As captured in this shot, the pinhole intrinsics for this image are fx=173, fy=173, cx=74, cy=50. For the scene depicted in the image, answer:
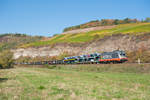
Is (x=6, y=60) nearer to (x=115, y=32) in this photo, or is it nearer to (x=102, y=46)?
(x=102, y=46)

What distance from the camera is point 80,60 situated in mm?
53062

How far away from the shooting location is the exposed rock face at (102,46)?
178ft

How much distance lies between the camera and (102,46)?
6569cm

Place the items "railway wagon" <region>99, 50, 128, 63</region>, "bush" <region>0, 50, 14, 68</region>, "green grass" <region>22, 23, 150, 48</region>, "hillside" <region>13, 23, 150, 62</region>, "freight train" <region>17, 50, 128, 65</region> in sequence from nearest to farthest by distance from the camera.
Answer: "railway wagon" <region>99, 50, 128, 63</region>, "freight train" <region>17, 50, 128, 65</region>, "hillside" <region>13, 23, 150, 62</region>, "bush" <region>0, 50, 14, 68</region>, "green grass" <region>22, 23, 150, 48</region>

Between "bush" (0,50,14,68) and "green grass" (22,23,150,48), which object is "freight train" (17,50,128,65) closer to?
"bush" (0,50,14,68)

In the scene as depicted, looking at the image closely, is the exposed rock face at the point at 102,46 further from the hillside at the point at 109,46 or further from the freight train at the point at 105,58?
the freight train at the point at 105,58

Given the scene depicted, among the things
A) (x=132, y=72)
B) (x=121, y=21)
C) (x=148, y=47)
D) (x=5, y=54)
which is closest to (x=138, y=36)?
(x=148, y=47)

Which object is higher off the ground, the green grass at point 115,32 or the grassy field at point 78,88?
the green grass at point 115,32

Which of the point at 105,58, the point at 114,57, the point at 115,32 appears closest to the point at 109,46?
the point at 115,32

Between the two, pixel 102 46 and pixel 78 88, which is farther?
pixel 102 46

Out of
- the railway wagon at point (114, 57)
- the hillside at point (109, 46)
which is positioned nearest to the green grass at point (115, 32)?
the hillside at point (109, 46)

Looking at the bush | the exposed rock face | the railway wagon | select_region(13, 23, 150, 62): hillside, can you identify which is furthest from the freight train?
the bush

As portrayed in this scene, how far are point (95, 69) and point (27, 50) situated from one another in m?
73.7

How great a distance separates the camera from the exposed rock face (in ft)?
178
